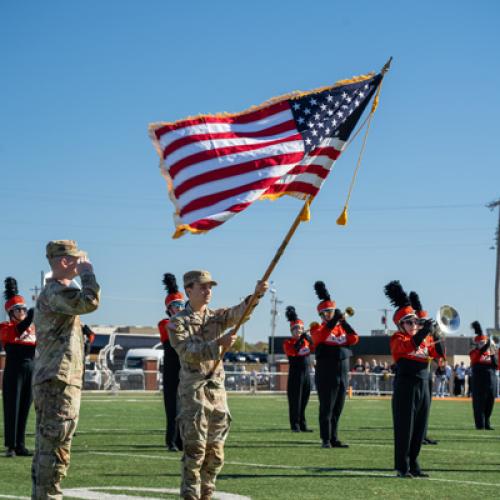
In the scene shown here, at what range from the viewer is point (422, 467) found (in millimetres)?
13094

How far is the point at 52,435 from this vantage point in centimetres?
784

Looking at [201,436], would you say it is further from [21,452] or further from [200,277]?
[21,452]

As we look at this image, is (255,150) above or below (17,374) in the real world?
above

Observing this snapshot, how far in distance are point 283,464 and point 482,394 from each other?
31.9 feet

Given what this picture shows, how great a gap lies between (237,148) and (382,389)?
120 feet

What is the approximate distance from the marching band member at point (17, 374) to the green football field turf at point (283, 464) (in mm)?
443

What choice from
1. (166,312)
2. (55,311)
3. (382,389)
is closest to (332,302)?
(166,312)

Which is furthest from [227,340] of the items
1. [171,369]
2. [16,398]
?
[171,369]

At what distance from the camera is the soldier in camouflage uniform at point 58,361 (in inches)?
308

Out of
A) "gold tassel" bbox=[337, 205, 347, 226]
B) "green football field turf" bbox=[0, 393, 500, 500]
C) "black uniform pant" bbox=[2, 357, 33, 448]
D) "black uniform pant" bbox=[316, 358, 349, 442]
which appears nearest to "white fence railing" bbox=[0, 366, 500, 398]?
"green football field turf" bbox=[0, 393, 500, 500]

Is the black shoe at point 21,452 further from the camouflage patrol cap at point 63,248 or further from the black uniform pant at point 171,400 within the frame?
the camouflage patrol cap at point 63,248

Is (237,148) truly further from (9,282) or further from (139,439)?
(139,439)

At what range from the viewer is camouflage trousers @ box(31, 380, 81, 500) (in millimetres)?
7824

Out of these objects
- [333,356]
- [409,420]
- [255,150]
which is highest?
[255,150]
